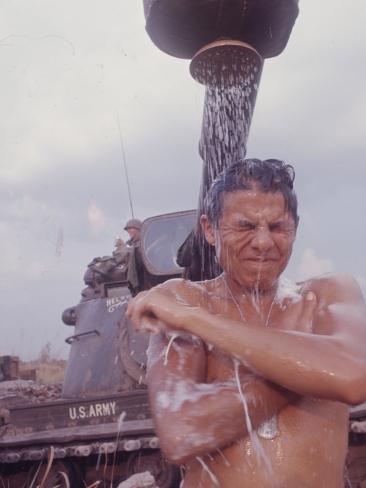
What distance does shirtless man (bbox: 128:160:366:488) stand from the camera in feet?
5.03

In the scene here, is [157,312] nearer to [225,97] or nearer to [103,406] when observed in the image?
[225,97]

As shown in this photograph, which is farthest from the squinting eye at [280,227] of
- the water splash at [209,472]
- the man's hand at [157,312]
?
the water splash at [209,472]

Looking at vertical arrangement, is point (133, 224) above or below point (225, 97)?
above

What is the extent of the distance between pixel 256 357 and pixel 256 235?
385 millimetres

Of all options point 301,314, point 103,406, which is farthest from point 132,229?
point 301,314

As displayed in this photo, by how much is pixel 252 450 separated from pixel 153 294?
1.69ft

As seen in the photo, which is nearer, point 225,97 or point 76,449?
point 225,97

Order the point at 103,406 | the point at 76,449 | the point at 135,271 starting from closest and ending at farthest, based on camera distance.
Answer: the point at 76,449, the point at 103,406, the point at 135,271

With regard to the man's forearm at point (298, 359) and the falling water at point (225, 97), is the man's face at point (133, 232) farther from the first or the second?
the man's forearm at point (298, 359)

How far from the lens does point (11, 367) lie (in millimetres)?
9852

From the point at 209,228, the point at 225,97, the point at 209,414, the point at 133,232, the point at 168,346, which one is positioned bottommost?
the point at 209,414

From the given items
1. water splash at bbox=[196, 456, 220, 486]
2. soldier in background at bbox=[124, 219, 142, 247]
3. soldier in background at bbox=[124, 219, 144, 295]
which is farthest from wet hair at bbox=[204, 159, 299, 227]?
soldier in background at bbox=[124, 219, 142, 247]

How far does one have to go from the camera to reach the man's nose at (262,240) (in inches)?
68.2

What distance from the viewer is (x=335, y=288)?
6.23 feet
